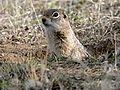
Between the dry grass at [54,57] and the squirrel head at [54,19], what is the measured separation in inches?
19.1

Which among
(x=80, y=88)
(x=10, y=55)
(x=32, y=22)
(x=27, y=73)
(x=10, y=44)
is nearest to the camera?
(x=80, y=88)

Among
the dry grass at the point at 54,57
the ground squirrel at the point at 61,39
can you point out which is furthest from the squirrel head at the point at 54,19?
the dry grass at the point at 54,57

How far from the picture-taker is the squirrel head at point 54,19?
5961 mm

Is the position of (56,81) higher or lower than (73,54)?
higher

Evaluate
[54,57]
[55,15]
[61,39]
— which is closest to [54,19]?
[55,15]

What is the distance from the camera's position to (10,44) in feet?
23.1

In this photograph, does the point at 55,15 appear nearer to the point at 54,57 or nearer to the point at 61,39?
the point at 61,39

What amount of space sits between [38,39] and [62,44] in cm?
115

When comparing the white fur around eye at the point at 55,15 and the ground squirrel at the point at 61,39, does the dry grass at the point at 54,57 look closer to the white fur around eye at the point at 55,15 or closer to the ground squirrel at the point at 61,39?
the ground squirrel at the point at 61,39

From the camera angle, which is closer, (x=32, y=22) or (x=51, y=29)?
(x=51, y=29)

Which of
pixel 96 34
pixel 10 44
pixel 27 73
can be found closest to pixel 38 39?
pixel 10 44

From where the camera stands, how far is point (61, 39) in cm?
631

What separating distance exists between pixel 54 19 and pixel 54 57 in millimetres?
832

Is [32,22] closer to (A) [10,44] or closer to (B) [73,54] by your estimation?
(A) [10,44]
